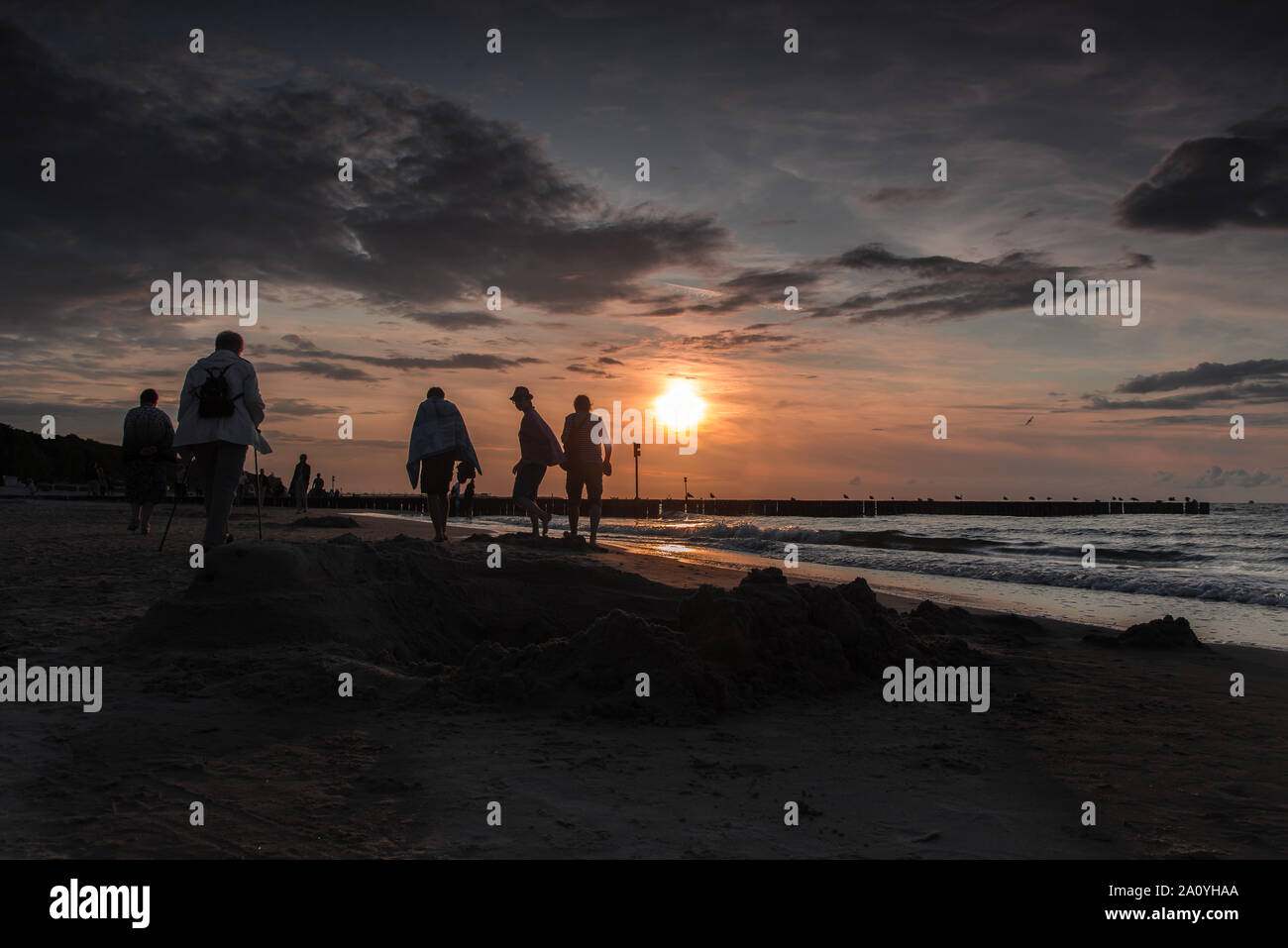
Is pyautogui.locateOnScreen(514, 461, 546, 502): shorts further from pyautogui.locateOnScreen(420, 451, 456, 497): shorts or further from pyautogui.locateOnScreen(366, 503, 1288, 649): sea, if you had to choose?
pyautogui.locateOnScreen(366, 503, 1288, 649): sea

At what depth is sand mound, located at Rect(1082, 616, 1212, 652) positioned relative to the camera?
647 centimetres

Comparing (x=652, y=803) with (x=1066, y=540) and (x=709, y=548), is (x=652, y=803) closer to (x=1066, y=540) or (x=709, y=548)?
(x=709, y=548)

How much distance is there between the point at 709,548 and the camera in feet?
64.3

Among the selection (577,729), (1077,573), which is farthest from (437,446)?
(1077,573)

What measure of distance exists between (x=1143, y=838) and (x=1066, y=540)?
25.7m

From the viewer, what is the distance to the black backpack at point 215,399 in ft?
22.5

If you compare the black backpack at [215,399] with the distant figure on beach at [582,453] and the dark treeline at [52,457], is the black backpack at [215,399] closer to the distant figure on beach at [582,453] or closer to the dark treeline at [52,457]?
the distant figure on beach at [582,453]

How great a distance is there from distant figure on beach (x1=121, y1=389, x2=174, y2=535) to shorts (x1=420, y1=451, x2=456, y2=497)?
11.8 ft

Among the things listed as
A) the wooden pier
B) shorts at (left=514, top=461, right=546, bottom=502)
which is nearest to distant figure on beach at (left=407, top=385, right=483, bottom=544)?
shorts at (left=514, top=461, right=546, bottom=502)

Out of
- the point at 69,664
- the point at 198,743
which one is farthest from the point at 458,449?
the point at 198,743

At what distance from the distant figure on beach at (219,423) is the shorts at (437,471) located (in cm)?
416

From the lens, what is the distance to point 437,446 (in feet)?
36.9

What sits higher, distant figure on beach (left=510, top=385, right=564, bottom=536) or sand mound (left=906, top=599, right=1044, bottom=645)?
distant figure on beach (left=510, top=385, right=564, bottom=536)

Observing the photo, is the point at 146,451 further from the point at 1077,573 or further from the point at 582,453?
the point at 1077,573
